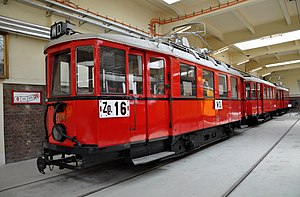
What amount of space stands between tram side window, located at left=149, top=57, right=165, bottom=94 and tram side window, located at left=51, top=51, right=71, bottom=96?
63.8 inches

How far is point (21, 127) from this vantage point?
21.7 feet

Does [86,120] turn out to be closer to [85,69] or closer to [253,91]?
[85,69]

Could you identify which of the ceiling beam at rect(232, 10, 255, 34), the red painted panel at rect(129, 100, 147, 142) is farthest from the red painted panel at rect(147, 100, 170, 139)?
the ceiling beam at rect(232, 10, 255, 34)

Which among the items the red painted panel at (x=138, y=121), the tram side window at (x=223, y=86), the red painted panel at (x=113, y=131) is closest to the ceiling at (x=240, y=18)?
the tram side window at (x=223, y=86)

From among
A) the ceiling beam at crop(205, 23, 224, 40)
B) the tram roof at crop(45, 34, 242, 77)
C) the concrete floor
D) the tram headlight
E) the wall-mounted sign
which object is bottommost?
the concrete floor

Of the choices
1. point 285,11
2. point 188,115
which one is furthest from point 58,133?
point 285,11

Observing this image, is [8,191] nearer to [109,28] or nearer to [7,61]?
[7,61]

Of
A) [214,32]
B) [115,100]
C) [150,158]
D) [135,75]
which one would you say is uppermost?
[214,32]

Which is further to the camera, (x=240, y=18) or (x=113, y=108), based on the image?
(x=240, y=18)

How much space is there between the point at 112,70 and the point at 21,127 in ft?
12.4

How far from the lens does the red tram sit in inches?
162

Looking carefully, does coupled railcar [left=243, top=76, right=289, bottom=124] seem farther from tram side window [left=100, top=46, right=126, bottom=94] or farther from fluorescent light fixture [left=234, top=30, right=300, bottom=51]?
tram side window [left=100, top=46, right=126, bottom=94]

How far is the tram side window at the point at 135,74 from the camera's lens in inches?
185

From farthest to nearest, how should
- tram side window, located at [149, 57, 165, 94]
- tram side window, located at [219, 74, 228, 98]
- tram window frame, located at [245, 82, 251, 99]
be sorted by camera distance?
tram window frame, located at [245, 82, 251, 99] → tram side window, located at [219, 74, 228, 98] → tram side window, located at [149, 57, 165, 94]
